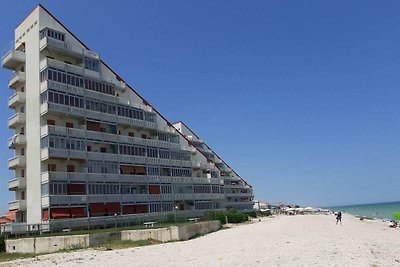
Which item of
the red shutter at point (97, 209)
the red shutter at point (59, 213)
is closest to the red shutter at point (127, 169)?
the red shutter at point (97, 209)

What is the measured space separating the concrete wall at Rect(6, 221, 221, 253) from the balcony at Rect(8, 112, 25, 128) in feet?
66.4

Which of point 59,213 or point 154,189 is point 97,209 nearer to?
point 59,213

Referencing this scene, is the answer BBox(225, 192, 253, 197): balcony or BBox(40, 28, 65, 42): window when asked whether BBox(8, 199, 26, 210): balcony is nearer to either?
BBox(40, 28, 65, 42): window

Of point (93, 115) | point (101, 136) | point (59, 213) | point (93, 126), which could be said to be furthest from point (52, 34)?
point (59, 213)

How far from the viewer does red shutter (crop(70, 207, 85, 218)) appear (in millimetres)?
50994

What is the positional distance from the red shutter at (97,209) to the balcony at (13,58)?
21.4m

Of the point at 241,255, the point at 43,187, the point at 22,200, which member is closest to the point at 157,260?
the point at 241,255

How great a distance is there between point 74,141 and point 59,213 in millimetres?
9309

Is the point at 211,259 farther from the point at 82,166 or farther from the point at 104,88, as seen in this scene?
the point at 104,88

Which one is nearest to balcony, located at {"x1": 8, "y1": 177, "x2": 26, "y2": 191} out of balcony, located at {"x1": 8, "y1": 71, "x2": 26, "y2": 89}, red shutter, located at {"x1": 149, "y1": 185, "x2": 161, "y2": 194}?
balcony, located at {"x1": 8, "y1": 71, "x2": 26, "y2": 89}

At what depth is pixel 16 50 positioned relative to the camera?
57.2m

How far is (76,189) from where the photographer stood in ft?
172

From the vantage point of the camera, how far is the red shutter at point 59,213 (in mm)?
48750

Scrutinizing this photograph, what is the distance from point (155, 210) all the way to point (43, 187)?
18560mm
